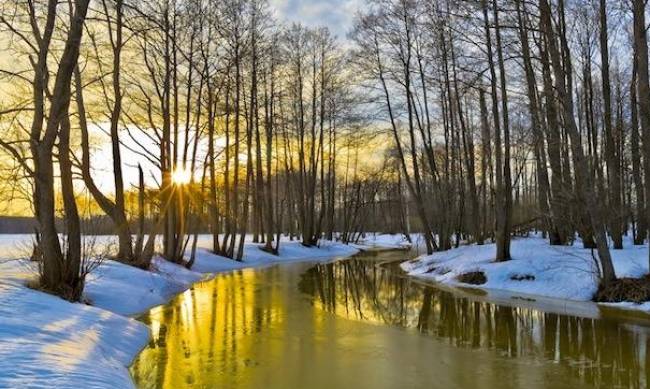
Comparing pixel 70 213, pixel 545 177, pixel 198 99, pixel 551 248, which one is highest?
pixel 198 99

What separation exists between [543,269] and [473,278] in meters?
2.46

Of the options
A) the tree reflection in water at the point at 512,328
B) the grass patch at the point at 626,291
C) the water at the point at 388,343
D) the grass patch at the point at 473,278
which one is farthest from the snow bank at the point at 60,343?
the grass patch at the point at 473,278

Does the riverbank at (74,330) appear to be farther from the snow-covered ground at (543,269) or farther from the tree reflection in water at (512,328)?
the snow-covered ground at (543,269)

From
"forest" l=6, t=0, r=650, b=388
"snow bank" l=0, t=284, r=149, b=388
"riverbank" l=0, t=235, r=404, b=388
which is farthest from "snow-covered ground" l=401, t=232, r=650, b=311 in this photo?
"snow bank" l=0, t=284, r=149, b=388

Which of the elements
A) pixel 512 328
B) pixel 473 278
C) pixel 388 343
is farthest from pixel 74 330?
pixel 473 278

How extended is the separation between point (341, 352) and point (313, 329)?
2.04 metres

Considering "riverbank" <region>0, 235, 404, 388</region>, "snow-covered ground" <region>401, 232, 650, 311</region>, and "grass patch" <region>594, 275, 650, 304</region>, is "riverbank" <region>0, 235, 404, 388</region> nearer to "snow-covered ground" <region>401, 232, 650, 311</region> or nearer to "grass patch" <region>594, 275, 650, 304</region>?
"snow-covered ground" <region>401, 232, 650, 311</region>

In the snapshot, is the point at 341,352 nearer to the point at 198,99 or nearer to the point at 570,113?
the point at 570,113

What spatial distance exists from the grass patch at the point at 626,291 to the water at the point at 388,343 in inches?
29.8

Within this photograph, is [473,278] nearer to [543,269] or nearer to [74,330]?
[543,269]

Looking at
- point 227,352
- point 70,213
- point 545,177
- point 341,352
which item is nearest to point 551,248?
point 545,177

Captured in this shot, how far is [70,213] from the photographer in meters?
11.3

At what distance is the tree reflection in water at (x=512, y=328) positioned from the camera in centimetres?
796

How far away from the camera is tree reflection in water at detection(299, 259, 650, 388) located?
7.96m
